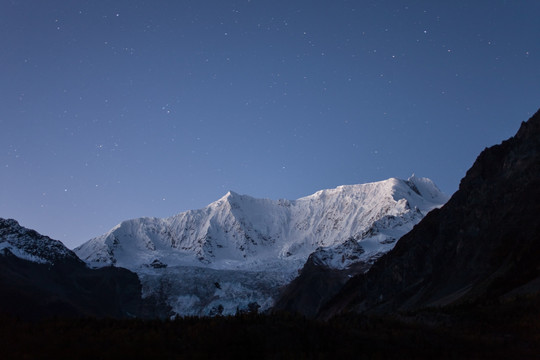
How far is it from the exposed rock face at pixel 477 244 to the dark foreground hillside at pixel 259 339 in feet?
62.4

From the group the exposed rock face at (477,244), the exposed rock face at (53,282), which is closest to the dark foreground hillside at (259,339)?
the exposed rock face at (477,244)

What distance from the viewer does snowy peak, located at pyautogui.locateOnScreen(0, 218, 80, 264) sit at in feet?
505

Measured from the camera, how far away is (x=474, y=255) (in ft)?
211

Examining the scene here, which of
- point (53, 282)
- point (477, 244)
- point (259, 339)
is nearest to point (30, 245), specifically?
point (53, 282)

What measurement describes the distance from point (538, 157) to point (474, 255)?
1593cm

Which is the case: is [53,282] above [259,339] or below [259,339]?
above

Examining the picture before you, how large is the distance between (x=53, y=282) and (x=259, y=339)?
147 m

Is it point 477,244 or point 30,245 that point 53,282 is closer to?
point 30,245

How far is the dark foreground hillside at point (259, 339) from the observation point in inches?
537

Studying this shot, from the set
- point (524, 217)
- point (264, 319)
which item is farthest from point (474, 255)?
point (264, 319)

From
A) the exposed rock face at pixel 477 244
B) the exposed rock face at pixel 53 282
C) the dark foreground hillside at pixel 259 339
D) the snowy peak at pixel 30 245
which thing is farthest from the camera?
the snowy peak at pixel 30 245

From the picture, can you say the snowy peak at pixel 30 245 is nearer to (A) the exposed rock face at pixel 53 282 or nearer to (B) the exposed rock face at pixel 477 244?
(A) the exposed rock face at pixel 53 282

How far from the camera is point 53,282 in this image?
472 ft

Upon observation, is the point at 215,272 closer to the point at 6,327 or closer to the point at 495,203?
the point at 495,203
